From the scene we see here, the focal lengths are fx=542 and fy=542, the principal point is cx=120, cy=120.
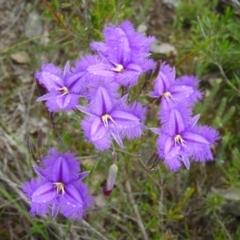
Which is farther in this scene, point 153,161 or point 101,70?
point 153,161

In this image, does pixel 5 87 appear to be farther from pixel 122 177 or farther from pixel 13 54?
pixel 122 177

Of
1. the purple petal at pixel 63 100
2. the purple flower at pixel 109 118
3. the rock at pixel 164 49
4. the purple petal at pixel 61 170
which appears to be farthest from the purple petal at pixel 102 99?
the rock at pixel 164 49

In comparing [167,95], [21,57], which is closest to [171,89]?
[167,95]

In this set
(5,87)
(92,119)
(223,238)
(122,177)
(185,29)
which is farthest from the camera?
(185,29)

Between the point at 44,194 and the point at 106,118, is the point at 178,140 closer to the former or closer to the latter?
the point at 106,118

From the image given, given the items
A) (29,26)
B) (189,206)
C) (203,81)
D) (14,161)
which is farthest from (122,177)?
(29,26)

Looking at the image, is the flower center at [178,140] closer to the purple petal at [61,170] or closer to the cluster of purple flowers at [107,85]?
the cluster of purple flowers at [107,85]

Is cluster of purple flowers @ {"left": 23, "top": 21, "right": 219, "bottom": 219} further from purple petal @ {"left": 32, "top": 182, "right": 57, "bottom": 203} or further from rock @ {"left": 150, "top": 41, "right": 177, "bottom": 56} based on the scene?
rock @ {"left": 150, "top": 41, "right": 177, "bottom": 56}

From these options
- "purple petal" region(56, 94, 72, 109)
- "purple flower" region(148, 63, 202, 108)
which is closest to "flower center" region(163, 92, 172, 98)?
"purple flower" region(148, 63, 202, 108)
